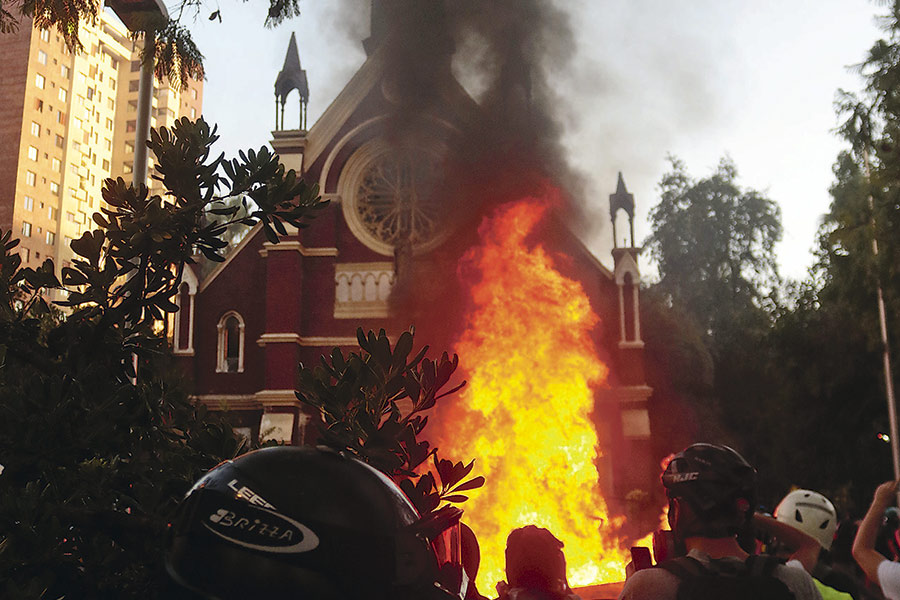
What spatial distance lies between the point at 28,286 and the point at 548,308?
2043 cm

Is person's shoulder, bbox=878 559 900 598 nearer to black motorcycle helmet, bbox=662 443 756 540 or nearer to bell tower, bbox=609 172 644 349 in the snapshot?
black motorcycle helmet, bbox=662 443 756 540

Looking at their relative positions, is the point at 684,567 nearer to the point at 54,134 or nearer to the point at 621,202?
the point at 621,202

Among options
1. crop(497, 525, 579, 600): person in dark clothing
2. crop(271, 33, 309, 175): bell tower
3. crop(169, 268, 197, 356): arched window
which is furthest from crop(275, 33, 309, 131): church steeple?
crop(497, 525, 579, 600): person in dark clothing

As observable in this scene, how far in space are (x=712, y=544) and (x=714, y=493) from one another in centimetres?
16

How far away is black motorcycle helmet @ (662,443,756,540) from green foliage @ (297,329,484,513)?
0.72 metres

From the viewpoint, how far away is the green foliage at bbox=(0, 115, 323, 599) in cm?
274

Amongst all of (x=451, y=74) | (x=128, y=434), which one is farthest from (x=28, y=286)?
(x=451, y=74)

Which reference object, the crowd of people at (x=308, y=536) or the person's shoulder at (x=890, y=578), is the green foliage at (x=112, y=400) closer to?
the crowd of people at (x=308, y=536)

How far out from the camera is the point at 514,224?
2569cm

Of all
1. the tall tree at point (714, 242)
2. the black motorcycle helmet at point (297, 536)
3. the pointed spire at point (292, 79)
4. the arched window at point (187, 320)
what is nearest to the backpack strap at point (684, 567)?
the black motorcycle helmet at point (297, 536)

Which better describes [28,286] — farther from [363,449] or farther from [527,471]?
[527,471]

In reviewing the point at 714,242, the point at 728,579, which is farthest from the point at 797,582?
the point at 714,242

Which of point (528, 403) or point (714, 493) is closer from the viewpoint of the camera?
point (714, 493)

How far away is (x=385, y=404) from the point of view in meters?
3.27
